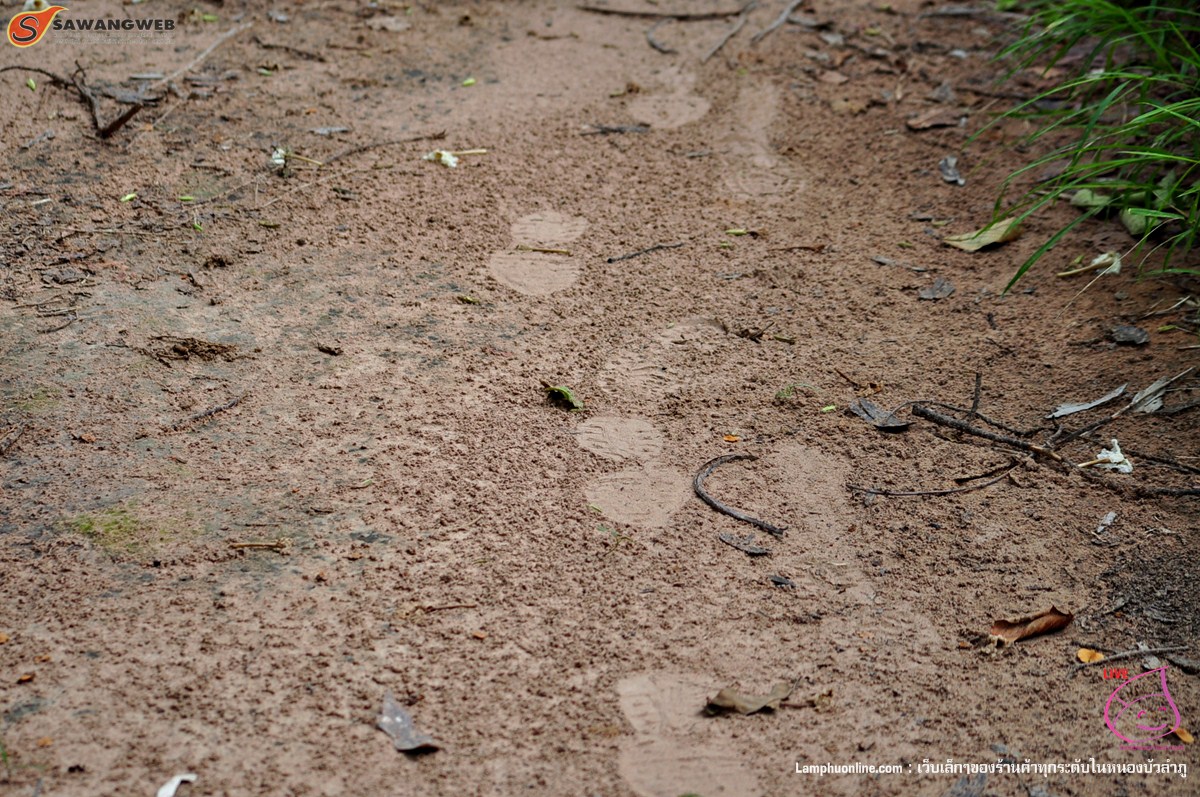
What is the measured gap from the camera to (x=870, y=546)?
2.09 metres

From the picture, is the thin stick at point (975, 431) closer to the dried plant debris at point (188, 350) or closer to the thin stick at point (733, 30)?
the dried plant debris at point (188, 350)

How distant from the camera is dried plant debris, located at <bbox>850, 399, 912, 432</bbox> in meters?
2.43

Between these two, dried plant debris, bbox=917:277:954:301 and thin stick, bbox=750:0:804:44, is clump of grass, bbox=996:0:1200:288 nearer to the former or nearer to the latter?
dried plant debris, bbox=917:277:954:301

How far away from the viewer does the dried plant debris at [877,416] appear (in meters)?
2.43

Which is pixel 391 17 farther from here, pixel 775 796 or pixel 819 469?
pixel 775 796

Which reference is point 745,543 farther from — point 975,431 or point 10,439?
point 10,439

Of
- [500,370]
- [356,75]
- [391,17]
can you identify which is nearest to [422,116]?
[356,75]

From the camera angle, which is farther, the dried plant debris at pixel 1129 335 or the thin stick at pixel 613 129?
the thin stick at pixel 613 129

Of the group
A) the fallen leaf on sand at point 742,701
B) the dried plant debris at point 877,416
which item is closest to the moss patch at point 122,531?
the fallen leaf on sand at point 742,701

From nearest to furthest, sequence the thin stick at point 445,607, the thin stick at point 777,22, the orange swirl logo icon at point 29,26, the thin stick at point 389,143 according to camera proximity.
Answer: the thin stick at point 445,607
the thin stick at point 389,143
the orange swirl logo icon at point 29,26
the thin stick at point 777,22

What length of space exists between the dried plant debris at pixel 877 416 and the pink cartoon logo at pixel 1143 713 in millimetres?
809

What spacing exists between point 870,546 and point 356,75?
289cm

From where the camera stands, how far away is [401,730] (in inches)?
63.3

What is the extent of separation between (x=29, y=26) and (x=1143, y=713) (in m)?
4.41
